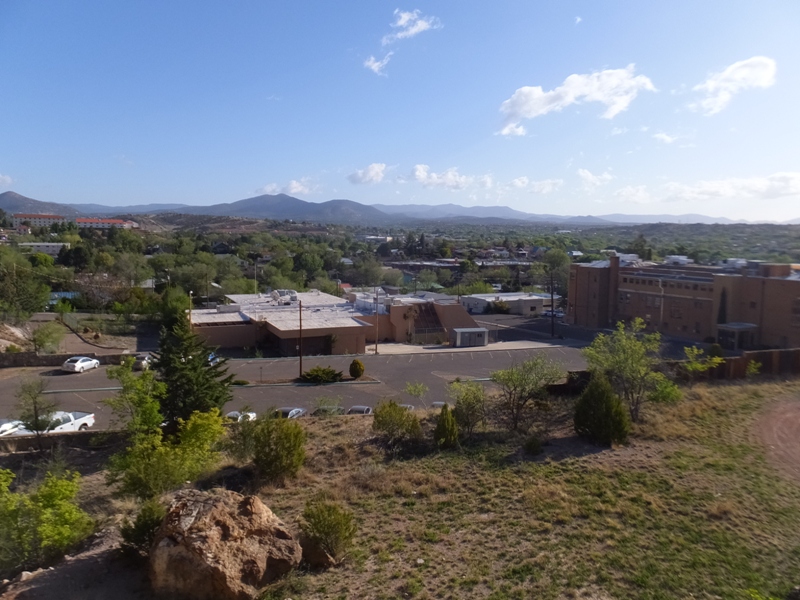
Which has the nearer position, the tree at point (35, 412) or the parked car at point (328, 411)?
the tree at point (35, 412)

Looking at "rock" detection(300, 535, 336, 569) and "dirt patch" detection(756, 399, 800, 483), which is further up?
"rock" detection(300, 535, 336, 569)

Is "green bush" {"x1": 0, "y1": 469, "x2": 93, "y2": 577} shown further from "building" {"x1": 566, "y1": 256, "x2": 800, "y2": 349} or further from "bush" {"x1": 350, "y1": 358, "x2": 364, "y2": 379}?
"building" {"x1": 566, "y1": 256, "x2": 800, "y2": 349}

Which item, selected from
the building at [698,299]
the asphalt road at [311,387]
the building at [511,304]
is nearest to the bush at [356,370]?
the asphalt road at [311,387]

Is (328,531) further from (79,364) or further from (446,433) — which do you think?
(79,364)

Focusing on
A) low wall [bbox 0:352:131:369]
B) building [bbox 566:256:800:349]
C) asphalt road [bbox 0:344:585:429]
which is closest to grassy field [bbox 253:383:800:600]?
asphalt road [bbox 0:344:585:429]

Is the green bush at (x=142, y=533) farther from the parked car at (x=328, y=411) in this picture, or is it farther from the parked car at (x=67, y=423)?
the parked car at (x=328, y=411)

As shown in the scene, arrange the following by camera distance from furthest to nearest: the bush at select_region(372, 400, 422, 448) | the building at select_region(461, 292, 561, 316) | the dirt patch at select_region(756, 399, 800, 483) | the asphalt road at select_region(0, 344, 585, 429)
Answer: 1. the building at select_region(461, 292, 561, 316)
2. the asphalt road at select_region(0, 344, 585, 429)
3. the bush at select_region(372, 400, 422, 448)
4. the dirt patch at select_region(756, 399, 800, 483)
